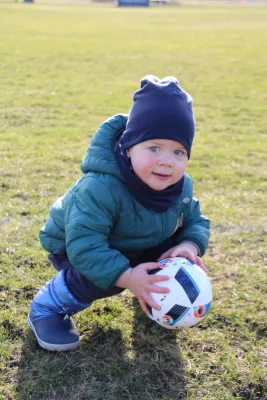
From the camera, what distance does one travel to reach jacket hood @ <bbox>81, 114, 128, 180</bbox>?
2859 millimetres

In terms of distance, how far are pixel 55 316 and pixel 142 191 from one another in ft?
2.60

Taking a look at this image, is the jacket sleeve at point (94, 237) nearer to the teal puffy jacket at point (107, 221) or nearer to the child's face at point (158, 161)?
the teal puffy jacket at point (107, 221)

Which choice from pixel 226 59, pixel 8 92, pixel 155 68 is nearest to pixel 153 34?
pixel 226 59

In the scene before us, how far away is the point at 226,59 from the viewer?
1479 centimetres

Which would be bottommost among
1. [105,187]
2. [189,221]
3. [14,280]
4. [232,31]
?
[232,31]

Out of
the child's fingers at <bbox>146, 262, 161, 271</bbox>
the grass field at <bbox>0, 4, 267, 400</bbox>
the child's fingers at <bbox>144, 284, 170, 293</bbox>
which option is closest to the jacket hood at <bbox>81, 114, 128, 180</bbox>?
the child's fingers at <bbox>146, 262, 161, 271</bbox>

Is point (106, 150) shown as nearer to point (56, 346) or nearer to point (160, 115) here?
point (160, 115)

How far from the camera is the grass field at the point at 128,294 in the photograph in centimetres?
264

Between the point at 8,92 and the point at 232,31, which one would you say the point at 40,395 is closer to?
the point at 8,92

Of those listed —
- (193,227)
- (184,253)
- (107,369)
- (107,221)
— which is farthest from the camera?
(193,227)

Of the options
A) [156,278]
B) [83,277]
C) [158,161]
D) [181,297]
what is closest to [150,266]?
[156,278]

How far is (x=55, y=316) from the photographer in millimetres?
2957

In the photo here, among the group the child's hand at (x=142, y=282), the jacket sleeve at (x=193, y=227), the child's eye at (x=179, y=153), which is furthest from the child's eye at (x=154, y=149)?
the child's hand at (x=142, y=282)

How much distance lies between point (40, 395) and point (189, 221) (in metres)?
1.29
